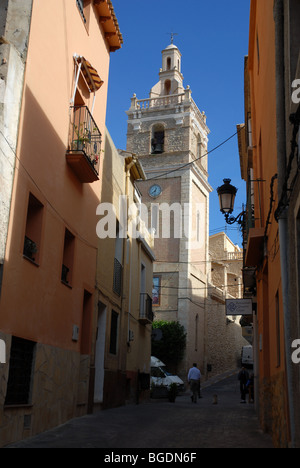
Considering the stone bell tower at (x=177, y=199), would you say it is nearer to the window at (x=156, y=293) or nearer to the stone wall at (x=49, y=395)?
the window at (x=156, y=293)

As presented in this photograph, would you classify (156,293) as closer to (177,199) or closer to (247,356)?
(177,199)

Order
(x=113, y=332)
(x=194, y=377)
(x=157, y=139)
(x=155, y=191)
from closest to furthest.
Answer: (x=113, y=332) < (x=194, y=377) < (x=155, y=191) < (x=157, y=139)

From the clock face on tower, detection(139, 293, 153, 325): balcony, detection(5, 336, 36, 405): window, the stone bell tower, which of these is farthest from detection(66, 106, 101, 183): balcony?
the clock face on tower

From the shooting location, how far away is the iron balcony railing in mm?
11180

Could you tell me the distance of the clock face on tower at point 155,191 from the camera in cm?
3809

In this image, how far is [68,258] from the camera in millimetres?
11367

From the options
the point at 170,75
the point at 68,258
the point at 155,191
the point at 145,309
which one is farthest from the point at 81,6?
the point at 170,75

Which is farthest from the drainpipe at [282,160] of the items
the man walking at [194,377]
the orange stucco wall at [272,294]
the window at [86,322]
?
the man walking at [194,377]

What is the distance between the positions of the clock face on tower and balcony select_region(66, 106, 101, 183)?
25.5m

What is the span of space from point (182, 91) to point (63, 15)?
33.0 m

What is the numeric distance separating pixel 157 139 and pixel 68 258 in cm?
2962

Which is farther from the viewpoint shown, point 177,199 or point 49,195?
point 177,199

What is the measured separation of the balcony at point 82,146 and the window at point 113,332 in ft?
17.1
